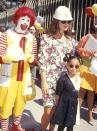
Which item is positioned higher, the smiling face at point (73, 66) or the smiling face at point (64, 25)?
the smiling face at point (64, 25)

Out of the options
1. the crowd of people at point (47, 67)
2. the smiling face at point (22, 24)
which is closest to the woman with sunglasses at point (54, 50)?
the crowd of people at point (47, 67)

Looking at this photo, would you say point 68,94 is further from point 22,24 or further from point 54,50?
point 22,24

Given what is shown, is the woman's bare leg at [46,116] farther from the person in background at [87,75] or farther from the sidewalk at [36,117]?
the person in background at [87,75]

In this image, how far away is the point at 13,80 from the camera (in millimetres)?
5125

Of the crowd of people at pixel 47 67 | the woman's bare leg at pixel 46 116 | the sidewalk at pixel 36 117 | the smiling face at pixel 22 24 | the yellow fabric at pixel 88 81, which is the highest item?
A: the smiling face at pixel 22 24

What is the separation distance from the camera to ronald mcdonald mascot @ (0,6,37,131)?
4992 millimetres

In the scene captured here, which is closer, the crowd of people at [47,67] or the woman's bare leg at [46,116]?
the crowd of people at [47,67]

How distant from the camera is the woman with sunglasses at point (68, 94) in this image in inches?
193

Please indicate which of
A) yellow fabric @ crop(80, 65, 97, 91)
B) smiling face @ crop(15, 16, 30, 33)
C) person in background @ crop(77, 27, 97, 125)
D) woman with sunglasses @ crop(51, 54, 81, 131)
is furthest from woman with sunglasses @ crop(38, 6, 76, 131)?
yellow fabric @ crop(80, 65, 97, 91)

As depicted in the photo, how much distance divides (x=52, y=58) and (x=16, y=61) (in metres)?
0.43

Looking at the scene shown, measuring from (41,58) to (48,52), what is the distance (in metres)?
0.11

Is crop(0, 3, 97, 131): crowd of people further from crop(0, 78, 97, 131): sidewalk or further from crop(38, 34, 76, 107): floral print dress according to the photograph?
crop(0, 78, 97, 131): sidewalk

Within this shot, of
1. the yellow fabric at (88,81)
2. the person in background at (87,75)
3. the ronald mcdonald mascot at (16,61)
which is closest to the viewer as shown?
the ronald mcdonald mascot at (16,61)

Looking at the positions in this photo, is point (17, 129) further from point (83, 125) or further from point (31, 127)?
point (83, 125)
